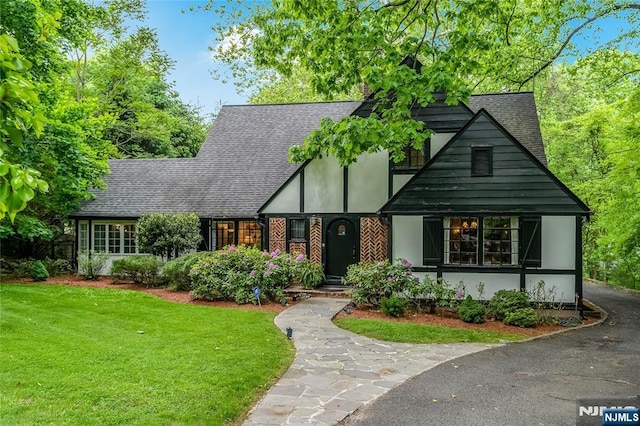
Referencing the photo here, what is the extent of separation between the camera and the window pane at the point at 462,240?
11.2m

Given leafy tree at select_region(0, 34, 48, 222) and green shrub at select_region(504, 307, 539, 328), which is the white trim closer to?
green shrub at select_region(504, 307, 539, 328)

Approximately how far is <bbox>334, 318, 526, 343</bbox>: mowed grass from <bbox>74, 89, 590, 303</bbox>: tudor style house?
8.36 feet

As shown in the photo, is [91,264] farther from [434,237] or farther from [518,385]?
[518,385]

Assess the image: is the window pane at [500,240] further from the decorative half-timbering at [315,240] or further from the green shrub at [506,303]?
the decorative half-timbering at [315,240]

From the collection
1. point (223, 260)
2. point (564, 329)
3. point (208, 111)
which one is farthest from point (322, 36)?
point (208, 111)

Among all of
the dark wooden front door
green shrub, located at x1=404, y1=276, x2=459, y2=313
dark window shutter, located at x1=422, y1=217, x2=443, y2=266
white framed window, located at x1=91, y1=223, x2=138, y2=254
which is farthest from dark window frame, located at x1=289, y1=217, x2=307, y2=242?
white framed window, located at x1=91, y1=223, x2=138, y2=254

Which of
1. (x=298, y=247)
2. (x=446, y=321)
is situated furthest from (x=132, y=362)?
(x=298, y=247)

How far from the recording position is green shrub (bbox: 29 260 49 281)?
48.3 ft

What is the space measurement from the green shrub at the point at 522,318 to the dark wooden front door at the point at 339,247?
547 centimetres

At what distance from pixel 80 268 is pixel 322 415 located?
14.2 m

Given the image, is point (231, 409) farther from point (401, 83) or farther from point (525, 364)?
point (401, 83)

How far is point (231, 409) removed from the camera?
15.6ft

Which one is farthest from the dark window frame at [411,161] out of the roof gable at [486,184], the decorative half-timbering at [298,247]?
the decorative half-timbering at [298,247]

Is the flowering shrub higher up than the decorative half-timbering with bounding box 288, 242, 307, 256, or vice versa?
the decorative half-timbering with bounding box 288, 242, 307, 256
